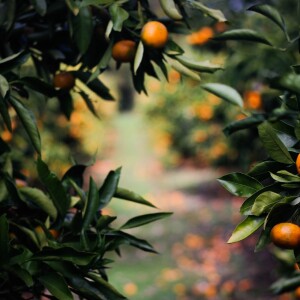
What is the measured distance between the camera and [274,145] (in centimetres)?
106

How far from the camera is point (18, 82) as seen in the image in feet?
4.32

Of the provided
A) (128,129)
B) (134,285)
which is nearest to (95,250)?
(134,285)

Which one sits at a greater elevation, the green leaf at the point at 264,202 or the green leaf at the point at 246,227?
the green leaf at the point at 264,202

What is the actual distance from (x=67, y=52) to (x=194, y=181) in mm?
8122

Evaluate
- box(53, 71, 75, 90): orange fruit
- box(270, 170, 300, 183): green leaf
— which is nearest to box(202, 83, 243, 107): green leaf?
box(270, 170, 300, 183): green leaf

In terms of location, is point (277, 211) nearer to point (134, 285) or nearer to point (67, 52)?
point (67, 52)

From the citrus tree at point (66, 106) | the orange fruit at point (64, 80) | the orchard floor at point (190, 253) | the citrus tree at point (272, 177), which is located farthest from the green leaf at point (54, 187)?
the orchard floor at point (190, 253)

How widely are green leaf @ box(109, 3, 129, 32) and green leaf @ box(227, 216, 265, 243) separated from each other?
0.59 m

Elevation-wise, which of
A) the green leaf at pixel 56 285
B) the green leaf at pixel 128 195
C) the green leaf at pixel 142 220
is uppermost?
the green leaf at pixel 56 285

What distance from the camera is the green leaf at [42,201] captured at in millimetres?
1388

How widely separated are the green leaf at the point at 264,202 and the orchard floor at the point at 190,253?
2.93 metres

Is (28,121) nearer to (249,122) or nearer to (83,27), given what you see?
(83,27)

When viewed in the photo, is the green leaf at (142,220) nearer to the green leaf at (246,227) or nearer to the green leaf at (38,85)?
the green leaf at (246,227)

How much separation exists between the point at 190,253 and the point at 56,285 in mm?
4706
